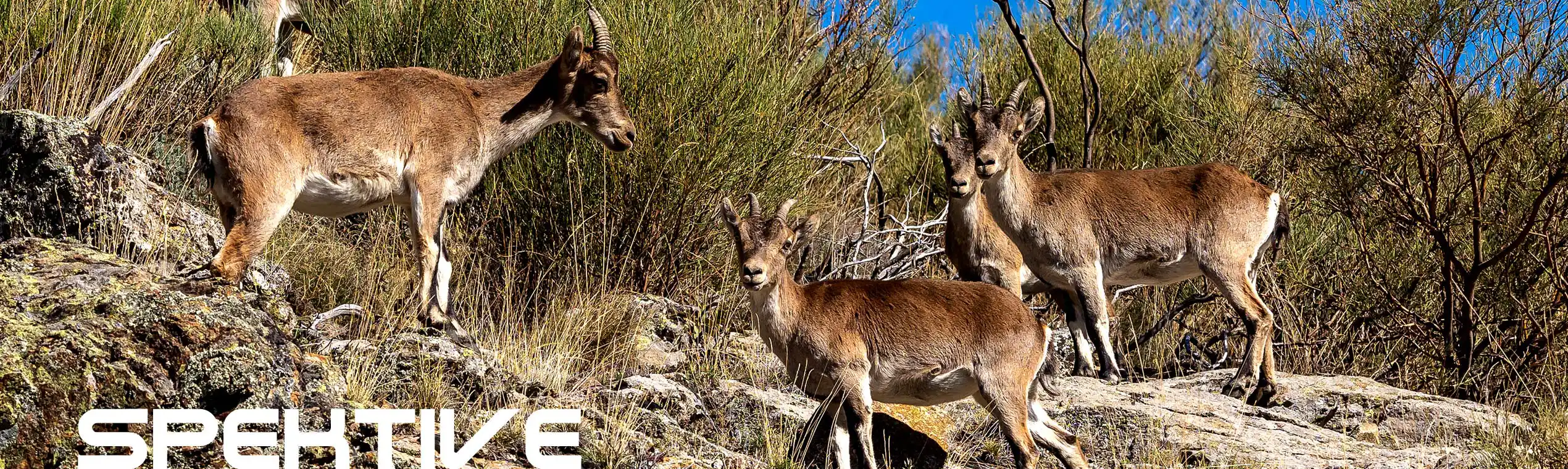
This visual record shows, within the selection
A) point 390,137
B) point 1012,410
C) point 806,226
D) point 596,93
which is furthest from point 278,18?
point 1012,410

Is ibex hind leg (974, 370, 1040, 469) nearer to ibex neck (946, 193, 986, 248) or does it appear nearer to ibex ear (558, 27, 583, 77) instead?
ibex neck (946, 193, 986, 248)

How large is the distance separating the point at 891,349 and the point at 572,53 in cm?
280

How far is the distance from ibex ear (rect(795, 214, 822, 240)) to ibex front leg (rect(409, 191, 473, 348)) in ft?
6.32

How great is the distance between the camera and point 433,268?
8.43m

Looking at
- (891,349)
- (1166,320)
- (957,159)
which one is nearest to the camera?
(891,349)

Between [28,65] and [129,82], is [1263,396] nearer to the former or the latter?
[129,82]

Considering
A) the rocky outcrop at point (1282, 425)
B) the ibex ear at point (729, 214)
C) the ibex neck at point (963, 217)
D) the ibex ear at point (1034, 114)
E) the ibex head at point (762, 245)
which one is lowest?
the rocky outcrop at point (1282, 425)

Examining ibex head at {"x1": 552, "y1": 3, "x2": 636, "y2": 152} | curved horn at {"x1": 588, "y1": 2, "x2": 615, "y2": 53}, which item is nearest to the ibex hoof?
ibex head at {"x1": 552, "y1": 3, "x2": 636, "y2": 152}

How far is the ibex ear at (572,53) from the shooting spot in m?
8.95

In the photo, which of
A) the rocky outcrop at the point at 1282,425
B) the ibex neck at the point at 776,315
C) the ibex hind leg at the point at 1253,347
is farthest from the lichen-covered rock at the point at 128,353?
the ibex hind leg at the point at 1253,347

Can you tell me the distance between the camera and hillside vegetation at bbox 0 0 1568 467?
10164 mm

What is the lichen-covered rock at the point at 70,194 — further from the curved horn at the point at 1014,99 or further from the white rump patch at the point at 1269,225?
the white rump patch at the point at 1269,225

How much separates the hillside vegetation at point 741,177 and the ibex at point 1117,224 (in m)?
1.03

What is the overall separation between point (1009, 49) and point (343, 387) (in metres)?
10.9
